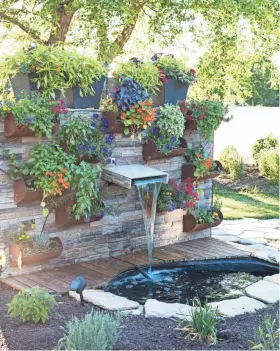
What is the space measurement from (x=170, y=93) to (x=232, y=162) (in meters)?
5.03

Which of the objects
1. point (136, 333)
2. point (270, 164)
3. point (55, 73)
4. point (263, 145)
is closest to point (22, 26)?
point (55, 73)

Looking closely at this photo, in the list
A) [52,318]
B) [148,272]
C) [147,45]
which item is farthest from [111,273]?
[147,45]

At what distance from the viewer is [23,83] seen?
520 centimetres

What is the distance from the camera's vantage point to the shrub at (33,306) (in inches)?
154

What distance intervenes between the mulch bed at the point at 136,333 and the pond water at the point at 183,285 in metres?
0.64

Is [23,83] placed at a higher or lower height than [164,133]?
higher

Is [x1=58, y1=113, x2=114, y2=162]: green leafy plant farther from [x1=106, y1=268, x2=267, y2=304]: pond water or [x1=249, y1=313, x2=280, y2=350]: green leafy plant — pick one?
[x1=249, y1=313, x2=280, y2=350]: green leafy plant

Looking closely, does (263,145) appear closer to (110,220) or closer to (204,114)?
(204,114)

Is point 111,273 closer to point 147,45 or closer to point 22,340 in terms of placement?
point 22,340

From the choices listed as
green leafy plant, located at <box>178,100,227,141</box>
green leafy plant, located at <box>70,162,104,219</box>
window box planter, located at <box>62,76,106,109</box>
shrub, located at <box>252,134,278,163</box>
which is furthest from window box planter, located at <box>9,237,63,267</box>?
shrub, located at <box>252,134,278,163</box>

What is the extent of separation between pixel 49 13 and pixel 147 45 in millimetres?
2139

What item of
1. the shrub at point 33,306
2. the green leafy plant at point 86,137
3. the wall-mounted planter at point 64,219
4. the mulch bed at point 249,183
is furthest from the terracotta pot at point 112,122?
the mulch bed at point 249,183

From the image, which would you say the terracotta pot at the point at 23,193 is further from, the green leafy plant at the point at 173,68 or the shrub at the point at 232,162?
the shrub at the point at 232,162

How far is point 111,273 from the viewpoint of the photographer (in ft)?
17.5
